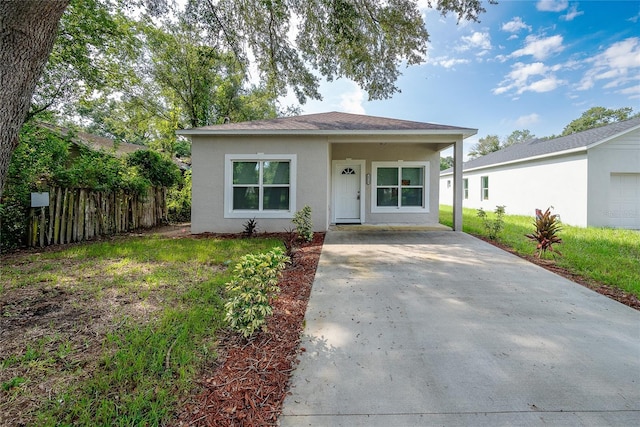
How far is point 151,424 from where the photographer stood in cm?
156

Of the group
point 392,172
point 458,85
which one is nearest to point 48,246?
point 392,172

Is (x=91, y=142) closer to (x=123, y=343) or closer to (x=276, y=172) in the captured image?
(x=276, y=172)

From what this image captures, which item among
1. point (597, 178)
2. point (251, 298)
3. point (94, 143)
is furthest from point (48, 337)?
point (94, 143)

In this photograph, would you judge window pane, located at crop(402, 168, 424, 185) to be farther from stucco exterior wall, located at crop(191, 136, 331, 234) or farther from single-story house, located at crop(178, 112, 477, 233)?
stucco exterior wall, located at crop(191, 136, 331, 234)

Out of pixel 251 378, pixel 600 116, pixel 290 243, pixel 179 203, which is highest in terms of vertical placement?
pixel 600 116

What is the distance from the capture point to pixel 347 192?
10.5 meters

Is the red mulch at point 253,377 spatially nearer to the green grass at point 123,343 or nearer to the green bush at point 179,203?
the green grass at point 123,343

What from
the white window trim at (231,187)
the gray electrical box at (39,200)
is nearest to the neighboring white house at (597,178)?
the white window trim at (231,187)

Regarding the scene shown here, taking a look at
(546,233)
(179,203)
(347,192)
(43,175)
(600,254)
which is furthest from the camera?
(179,203)

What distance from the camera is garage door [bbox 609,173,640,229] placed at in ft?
33.1

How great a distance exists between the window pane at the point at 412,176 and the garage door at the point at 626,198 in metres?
7.28

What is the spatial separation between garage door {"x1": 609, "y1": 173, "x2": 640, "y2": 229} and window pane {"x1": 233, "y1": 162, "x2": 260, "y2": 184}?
523 inches

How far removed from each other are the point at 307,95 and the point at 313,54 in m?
1.20

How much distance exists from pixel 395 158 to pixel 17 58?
975cm
